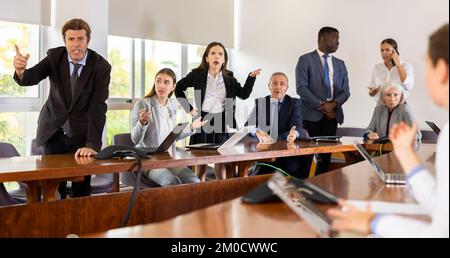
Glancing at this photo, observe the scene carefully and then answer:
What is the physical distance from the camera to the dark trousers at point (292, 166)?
3856 millimetres

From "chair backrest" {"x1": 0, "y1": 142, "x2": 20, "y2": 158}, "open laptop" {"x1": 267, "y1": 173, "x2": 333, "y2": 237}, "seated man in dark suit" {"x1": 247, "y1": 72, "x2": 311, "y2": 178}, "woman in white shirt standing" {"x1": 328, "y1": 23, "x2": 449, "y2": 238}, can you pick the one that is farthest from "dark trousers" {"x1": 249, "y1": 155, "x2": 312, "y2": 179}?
"woman in white shirt standing" {"x1": 328, "y1": 23, "x2": 449, "y2": 238}

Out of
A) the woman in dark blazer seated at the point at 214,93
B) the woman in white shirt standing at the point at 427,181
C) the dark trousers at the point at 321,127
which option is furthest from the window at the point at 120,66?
the woman in white shirt standing at the point at 427,181

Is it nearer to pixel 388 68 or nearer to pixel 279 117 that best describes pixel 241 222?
pixel 279 117

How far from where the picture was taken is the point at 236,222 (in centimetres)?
117

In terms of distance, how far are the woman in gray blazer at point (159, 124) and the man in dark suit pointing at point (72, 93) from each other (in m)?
0.48

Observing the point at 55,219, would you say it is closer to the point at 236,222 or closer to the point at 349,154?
the point at 236,222

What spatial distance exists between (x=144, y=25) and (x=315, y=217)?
5085 millimetres

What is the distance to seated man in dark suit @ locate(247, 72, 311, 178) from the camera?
13.4 feet

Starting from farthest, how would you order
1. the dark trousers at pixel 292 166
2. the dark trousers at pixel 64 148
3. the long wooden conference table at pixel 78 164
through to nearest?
the dark trousers at pixel 292 166 < the dark trousers at pixel 64 148 < the long wooden conference table at pixel 78 164

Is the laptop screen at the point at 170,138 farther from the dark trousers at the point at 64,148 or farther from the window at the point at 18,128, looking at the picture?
the window at the point at 18,128

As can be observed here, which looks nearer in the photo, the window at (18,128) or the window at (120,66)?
the window at (18,128)

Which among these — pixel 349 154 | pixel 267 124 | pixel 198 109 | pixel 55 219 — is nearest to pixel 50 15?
pixel 198 109
